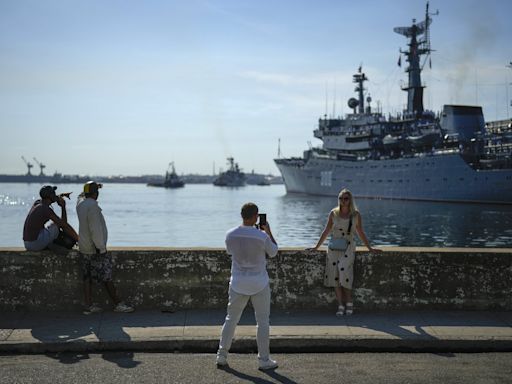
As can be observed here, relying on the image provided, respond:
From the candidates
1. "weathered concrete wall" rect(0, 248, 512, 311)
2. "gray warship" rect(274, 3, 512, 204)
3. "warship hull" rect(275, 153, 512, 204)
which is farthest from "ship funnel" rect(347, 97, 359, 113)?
"weathered concrete wall" rect(0, 248, 512, 311)

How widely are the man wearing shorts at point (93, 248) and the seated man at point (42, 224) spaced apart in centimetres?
41

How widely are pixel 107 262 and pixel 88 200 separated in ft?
2.48

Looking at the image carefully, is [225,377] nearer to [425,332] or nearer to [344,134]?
[425,332]

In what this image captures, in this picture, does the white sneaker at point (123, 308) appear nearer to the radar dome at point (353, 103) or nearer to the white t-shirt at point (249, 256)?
the white t-shirt at point (249, 256)

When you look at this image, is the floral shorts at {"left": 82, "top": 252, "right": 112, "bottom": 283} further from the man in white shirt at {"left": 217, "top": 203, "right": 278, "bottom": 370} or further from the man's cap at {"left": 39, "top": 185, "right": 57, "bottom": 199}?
the man in white shirt at {"left": 217, "top": 203, "right": 278, "bottom": 370}

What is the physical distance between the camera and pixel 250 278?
16.6ft

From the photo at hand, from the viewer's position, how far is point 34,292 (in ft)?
22.7

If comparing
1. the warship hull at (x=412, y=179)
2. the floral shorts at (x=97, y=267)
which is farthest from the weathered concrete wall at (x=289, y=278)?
the warship hull at (x=412, y=179)

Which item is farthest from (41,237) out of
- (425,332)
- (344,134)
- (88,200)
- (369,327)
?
(344,134)

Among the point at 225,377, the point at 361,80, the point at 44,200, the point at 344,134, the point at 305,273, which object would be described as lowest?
the point at 225,377

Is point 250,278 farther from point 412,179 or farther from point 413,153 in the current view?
point 413,153

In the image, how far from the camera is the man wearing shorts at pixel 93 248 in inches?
257

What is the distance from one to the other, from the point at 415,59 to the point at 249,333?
85888 millimetres

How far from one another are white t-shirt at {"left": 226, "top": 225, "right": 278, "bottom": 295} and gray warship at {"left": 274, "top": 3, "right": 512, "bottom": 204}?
6296cm
